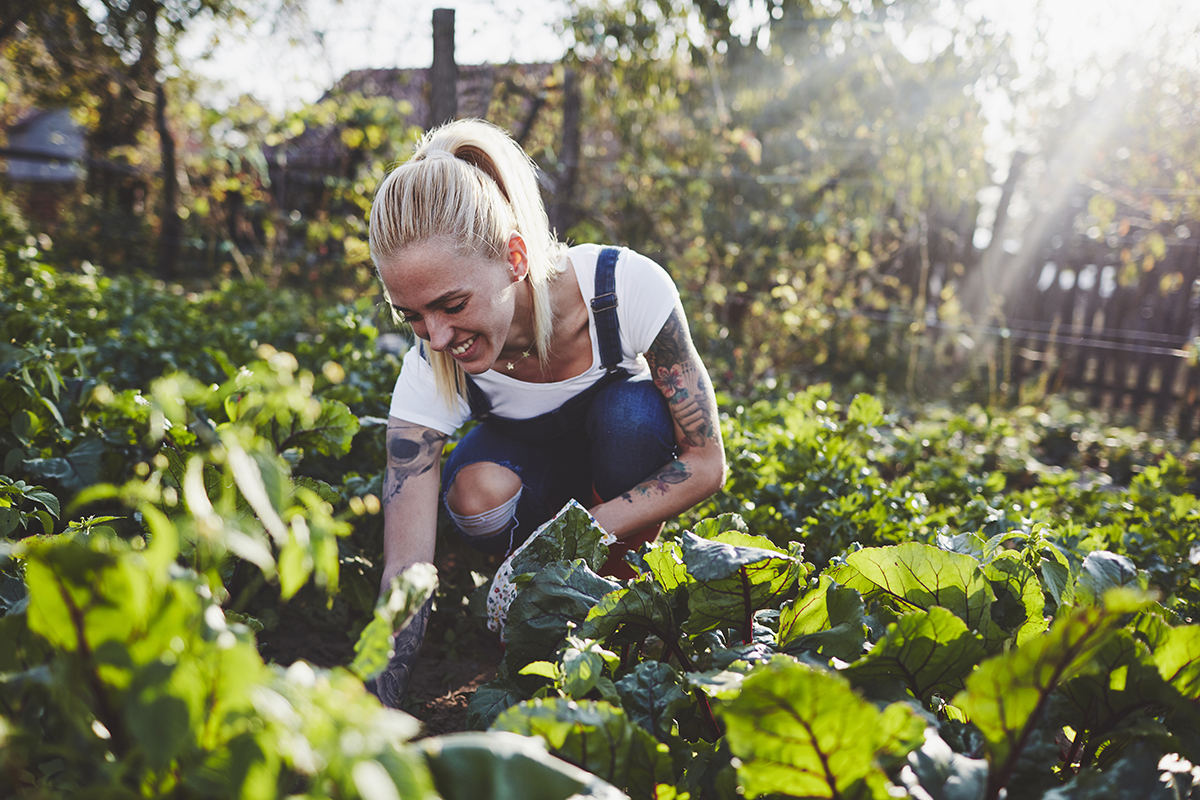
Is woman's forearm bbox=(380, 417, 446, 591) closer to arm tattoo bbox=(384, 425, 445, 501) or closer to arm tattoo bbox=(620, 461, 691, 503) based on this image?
arm tattoo bbox=(384, 425, 445, 501)

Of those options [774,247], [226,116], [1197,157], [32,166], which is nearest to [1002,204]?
[1197,157]

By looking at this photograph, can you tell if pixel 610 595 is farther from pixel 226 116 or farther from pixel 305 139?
pixel 305 139

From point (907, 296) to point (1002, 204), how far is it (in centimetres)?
145

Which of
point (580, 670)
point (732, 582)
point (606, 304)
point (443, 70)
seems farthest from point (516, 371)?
point (443, 70)

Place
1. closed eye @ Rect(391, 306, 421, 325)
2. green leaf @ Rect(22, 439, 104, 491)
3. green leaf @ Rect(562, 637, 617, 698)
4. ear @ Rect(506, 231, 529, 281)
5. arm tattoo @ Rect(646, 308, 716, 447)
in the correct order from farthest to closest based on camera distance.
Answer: arm tattoo @ Rect(646, 308, 716, 447), ear @ Rect(506, 231, 529, 281), closed eye @ Rect(391, 306, 421, 325), green leaf @ Rect(22, 439, 104, 491), green leaf @ Rect(562, 637, 617, 698)

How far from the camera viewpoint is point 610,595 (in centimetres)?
114

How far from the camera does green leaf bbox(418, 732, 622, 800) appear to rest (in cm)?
66

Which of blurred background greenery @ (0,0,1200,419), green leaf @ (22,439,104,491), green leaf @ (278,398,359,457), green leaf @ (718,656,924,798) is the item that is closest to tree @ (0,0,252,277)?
blurred background greenery @ (0,0,1200,419)

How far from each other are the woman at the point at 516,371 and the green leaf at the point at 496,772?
1.05 meters

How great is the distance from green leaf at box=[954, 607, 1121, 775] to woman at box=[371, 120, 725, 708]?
1233mm

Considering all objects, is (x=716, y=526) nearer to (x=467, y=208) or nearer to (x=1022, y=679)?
(x=1022, y=679)

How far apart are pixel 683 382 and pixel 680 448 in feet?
0.72

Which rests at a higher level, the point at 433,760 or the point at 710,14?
the point at 710,14

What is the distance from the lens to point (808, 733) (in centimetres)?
75
